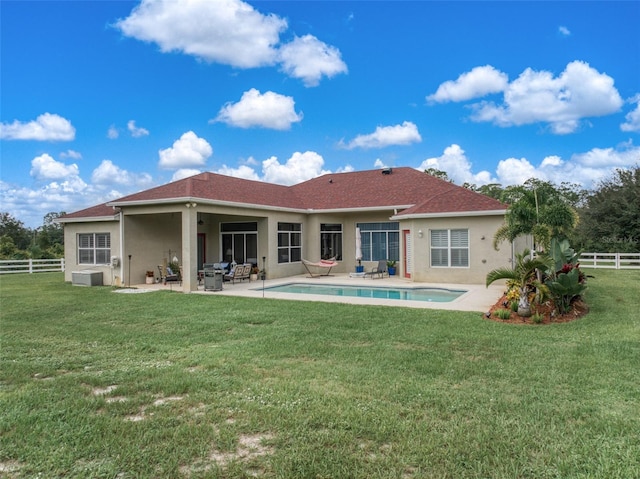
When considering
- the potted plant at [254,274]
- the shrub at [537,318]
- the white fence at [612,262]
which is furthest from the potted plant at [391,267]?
the white fence at [612,262]

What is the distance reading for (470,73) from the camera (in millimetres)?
22172

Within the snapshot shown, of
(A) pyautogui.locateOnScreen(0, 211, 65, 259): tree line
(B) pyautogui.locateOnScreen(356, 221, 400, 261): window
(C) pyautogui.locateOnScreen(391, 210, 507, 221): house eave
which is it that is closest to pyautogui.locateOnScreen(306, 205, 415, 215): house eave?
(B) pyautogui.locateOnScreen(356, 221, 400, 261): window

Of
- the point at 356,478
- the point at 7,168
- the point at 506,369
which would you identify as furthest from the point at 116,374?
the point at 7,168

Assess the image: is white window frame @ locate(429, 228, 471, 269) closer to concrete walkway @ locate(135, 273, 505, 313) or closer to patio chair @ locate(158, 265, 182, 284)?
concrete walkway @ locate(135, 273, 505, 313)

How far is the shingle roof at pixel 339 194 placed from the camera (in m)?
17.3

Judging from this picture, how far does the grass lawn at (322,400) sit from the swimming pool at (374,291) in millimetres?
5012

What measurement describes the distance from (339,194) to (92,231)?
12556 millimetres

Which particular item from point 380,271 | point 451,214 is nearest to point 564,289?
point 451,214

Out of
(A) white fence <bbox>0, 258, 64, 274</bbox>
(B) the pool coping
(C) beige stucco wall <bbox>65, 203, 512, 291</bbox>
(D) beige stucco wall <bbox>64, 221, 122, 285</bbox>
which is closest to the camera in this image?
(B) the pool coping

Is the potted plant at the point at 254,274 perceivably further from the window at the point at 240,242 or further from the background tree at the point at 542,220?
the background tree at the point at 542,220

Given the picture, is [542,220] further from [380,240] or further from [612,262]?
[612,262]

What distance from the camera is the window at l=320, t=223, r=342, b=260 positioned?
23.1m

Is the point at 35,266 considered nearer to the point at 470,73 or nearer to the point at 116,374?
the point at 116,374

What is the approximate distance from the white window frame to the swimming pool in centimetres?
203
